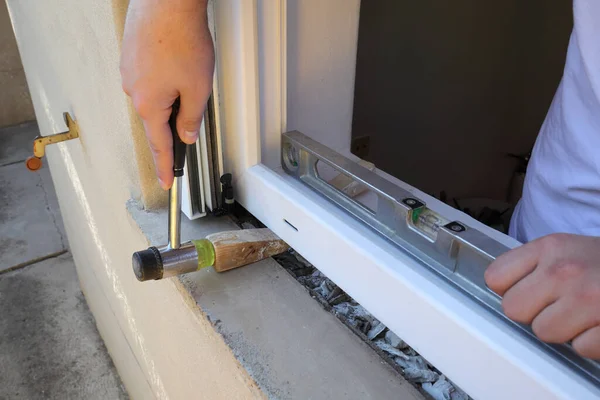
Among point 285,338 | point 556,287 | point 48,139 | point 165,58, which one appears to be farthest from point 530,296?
point 48,139

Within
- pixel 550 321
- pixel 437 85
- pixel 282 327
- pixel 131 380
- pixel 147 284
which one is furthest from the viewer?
pixel 437 85

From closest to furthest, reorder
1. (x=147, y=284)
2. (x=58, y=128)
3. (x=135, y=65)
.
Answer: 1. (x=135, y=65)
2. (x=147, y=284)
3. (x=58, y=128)

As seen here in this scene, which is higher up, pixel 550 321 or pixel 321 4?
pixel 321 4

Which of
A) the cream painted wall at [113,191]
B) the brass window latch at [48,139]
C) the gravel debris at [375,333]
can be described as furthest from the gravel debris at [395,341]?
the brass window latch at [48,139]

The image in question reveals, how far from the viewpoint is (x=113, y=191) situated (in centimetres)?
106

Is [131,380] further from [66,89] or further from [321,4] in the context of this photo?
[321,4]

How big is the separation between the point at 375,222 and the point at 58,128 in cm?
124

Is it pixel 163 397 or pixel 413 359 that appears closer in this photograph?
pixel 413 359

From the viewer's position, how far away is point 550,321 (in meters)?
0.41

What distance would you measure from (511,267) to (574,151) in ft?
1.04

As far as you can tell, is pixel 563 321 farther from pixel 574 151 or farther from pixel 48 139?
pixel 48 139

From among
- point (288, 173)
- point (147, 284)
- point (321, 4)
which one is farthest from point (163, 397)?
point (321, 4)

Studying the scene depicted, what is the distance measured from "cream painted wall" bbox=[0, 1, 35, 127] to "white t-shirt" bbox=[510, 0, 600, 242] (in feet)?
13.8

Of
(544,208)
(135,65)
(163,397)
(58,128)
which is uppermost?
(135,65)
